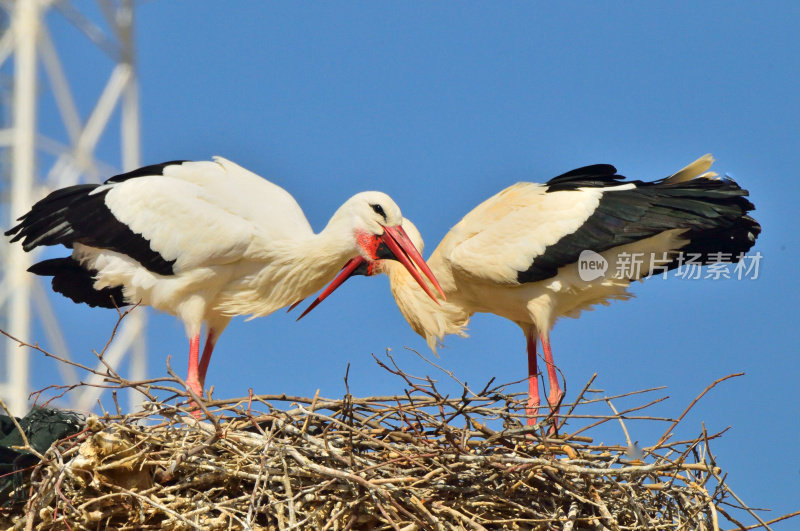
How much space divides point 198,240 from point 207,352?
0.69 meters

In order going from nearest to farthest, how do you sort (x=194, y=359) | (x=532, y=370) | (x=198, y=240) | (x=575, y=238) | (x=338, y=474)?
(x=338, y=474)
(x=198, y=240)
(x=194, y=359)
(x=575, y=238)
(x=532, y=370)

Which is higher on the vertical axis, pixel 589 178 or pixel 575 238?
pixel 589 178

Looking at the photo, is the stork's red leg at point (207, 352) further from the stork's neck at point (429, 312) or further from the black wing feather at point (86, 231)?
the stork's neck at point (429, 312)

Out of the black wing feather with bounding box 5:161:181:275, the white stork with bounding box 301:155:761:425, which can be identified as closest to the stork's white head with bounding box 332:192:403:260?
the white stork with bounding box 301:155:761:425

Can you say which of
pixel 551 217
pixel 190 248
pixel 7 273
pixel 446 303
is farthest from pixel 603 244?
pixel 7 273

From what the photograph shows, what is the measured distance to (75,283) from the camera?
5.26m

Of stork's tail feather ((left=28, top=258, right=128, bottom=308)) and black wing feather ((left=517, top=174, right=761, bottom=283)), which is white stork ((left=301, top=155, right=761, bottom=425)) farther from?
stork's tail feather ((left=28, top=258, right=128, bottom=308))

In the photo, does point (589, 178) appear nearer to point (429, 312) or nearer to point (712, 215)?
point (712, 215)

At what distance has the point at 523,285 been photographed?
5.38m

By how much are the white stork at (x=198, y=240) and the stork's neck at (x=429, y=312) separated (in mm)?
506

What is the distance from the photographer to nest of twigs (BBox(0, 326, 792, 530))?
366 centimetres

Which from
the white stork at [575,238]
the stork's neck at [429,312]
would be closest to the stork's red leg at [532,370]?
the white stork at [575,238]

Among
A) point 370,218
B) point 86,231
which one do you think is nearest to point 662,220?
point 370,218

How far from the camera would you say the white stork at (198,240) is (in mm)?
4922
